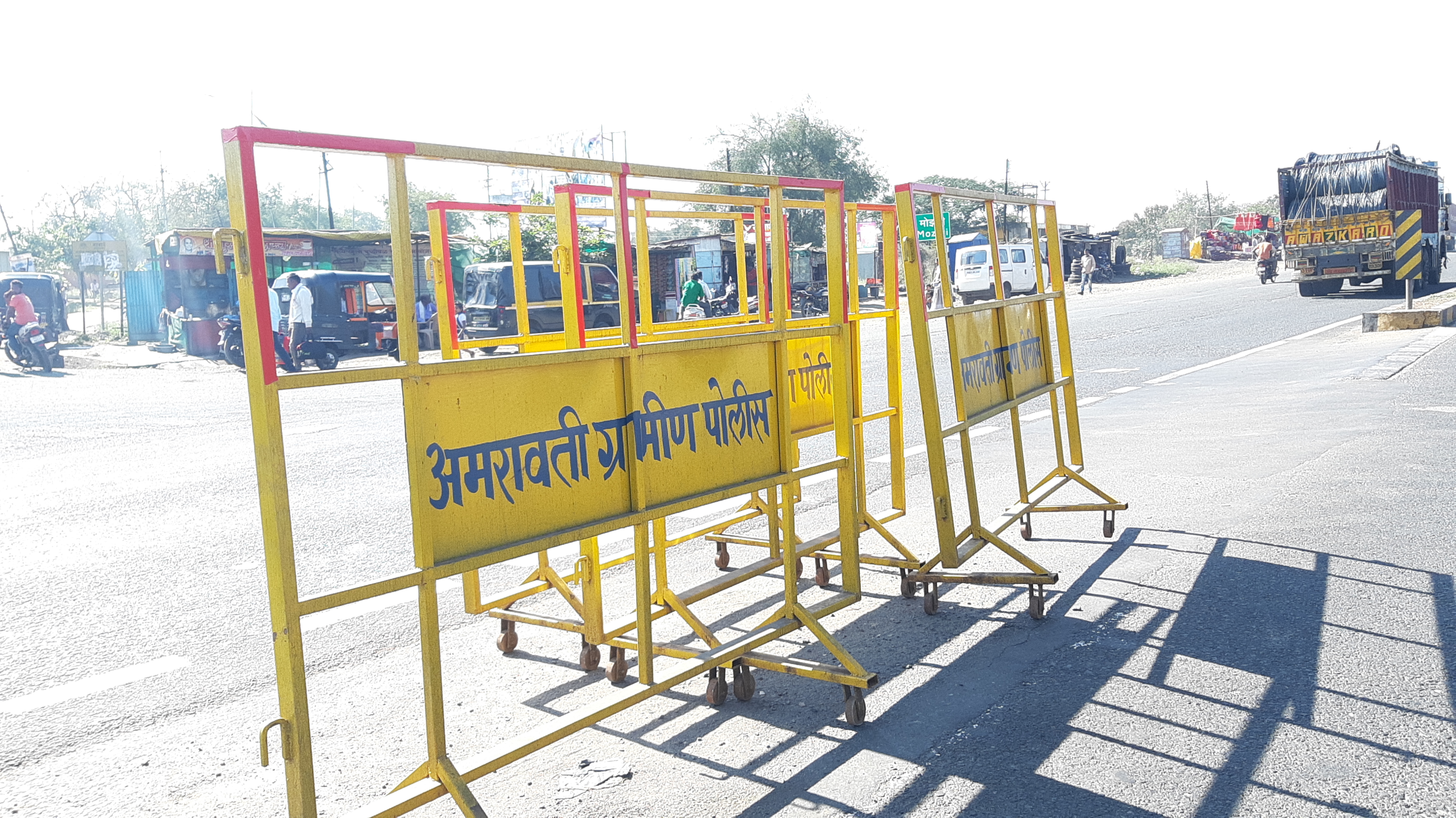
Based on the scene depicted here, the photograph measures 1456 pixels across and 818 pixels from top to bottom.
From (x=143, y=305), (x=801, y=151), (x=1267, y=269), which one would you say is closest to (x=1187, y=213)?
(x=801, y=151)

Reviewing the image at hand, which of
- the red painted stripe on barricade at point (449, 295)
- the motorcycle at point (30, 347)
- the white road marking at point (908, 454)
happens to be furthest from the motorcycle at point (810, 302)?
the red painted stripe on barricade at point (449, 295)

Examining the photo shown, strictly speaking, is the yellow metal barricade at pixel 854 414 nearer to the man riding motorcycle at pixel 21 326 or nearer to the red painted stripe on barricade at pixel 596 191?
the red painted stripe on barricade at pixel 596 191

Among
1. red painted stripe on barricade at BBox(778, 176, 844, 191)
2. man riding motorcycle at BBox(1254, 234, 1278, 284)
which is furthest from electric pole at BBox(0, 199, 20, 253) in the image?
red painted stripe on barricade at BBox(778, 176, 844, 191)

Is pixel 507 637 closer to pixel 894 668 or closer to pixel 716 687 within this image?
pixel 716 687

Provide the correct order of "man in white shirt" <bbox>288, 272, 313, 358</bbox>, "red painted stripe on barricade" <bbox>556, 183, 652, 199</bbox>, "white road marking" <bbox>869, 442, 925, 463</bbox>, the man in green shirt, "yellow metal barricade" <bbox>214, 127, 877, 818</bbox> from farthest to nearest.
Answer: "man in white shirt" <bbox>288, 272, 313, 358</bbox>, the man in green shirt, "white road marking" <bbox>869, 442, 925, 463</bbox>, "red painted stripe on barricade" <bbox>556, 183, 652, 199</bbox>, "yellow metal barricade" <bbox>214, 127, 877, 818</bbox>

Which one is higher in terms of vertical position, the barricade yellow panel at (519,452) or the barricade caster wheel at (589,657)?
the barricade yellow panel at (519,452)

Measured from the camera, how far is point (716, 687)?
12.9 feet

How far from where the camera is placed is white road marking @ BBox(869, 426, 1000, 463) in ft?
27.9

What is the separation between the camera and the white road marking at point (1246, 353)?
13461 millimetres

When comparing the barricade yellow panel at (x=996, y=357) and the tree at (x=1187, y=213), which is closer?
the barricade yellow panel at (x=996, y=357)

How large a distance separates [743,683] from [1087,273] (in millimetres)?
38918

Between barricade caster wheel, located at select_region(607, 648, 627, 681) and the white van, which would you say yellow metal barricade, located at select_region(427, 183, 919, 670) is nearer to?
barricade caster wheel, located at select_region(607, 648, 627, 681)

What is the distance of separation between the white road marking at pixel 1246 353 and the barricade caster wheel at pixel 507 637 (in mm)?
10379

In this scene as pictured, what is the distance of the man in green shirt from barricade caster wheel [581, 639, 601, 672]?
14.1 meters
